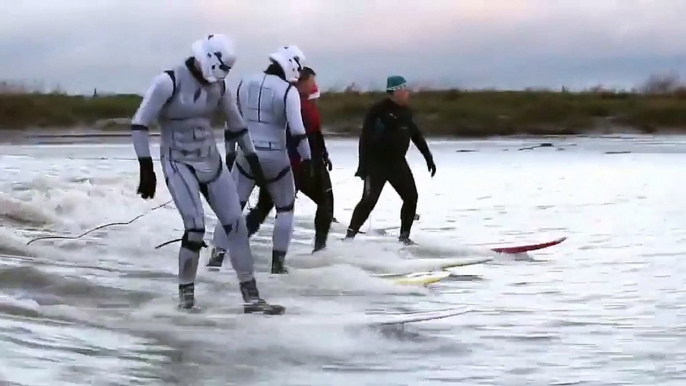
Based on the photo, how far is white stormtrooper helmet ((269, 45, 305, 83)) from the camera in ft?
31.4

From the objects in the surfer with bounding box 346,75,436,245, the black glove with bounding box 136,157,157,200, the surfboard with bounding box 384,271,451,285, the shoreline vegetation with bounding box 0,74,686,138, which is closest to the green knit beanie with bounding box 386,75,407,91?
the surfer with bounding box 346,75,436,245

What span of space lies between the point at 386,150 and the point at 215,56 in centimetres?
468

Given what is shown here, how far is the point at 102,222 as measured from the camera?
15.6 metres

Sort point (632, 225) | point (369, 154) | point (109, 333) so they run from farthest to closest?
point (632, 225)
point (369, 154)
point (109, 333)

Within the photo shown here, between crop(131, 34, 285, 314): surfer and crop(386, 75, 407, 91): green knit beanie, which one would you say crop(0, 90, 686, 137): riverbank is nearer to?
crop(386, 75, 407, 91): green knit beanie

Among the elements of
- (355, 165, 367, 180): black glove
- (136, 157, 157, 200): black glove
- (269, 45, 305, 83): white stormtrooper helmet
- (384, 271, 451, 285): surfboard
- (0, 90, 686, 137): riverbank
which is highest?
(269, 45, 305, 83): white stormtrooper helmet

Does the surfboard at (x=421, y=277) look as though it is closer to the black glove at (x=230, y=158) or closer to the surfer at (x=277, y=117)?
the surfer at (x=277, y=117)

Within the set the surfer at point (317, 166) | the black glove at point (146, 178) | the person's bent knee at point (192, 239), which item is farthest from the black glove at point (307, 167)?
the black glove at point (146, 178)

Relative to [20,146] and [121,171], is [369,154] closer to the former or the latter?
[121,171]

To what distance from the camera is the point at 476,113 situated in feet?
176

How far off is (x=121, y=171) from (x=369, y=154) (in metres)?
15.0

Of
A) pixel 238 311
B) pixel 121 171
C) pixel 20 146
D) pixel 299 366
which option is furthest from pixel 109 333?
pixel 20 146

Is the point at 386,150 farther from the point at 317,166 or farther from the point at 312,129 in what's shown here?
the point at 317,166

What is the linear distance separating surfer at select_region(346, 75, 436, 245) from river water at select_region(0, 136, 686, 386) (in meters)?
0.56
